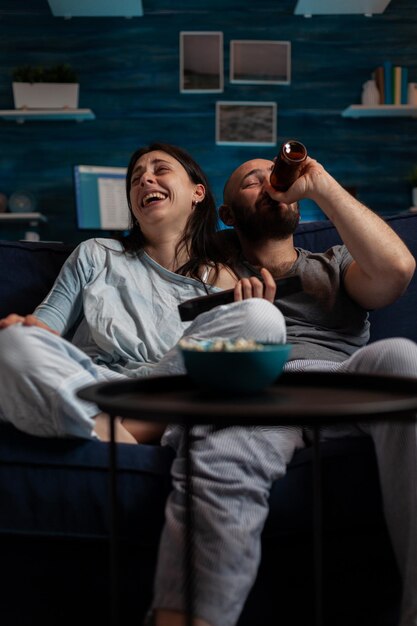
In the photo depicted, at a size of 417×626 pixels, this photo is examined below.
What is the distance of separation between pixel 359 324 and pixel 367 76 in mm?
3539

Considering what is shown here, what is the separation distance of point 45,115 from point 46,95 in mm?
119

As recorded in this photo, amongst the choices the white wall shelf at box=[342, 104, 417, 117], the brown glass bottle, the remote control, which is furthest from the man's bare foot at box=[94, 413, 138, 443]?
the white wall shelf at box=[342, 104, 417, 117]

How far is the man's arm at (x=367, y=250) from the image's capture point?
175cm

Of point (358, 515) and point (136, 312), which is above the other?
point (136, 312)

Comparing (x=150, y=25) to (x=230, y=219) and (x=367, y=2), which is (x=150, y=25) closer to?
(x=367, y=2)

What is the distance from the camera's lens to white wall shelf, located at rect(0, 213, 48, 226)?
4.70 m

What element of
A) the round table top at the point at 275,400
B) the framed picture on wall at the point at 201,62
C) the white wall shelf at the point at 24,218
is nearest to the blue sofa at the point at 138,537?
the round table top at the point at 275,400

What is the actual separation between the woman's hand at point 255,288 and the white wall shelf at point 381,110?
11.0ft

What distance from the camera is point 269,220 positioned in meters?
1.98

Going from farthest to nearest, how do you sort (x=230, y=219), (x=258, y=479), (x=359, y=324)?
(x=230, y=219) < (x=359, y=324) < (x=258, y=479)

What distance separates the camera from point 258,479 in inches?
49.5

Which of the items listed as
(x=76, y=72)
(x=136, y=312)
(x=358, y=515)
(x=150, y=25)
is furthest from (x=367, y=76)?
(x=358, y=515)

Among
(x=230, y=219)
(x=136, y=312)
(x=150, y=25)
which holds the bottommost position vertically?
(x=136, y=312)

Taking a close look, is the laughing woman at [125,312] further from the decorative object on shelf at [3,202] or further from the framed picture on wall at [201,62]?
the framed picture on wall at [201,62]
